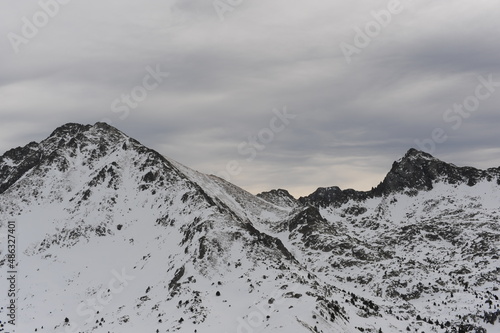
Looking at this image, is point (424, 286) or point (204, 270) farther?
point (424, 286)

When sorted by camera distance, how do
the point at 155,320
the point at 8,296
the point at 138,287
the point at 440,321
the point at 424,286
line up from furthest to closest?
the point at 424,286 < the point at 8,296 < the point at 138,287 < the point at 440,321 < the point at 155,320

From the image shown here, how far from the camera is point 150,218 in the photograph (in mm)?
195000

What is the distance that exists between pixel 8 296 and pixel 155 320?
71.0m

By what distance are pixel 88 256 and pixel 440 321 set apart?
423 feet

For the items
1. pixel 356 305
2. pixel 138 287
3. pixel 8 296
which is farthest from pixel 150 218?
pixel 356 305

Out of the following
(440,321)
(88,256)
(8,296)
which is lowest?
(440,321)

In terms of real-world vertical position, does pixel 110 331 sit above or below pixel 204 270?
below

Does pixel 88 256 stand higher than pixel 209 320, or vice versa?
pixel 88 256

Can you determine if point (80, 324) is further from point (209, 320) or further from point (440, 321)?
point (440, 321)

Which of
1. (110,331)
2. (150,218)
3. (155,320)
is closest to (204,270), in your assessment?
(155,320)

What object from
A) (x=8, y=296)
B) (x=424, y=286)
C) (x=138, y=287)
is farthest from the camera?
(x=424, y=286)

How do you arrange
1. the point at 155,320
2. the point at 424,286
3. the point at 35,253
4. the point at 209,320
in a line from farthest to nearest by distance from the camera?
the point at 35,253 → the point at 424,286 → the point at 155,320 → the point at 209,320

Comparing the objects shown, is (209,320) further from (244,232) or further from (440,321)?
(440,321)

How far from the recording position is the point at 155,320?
127000 mm
